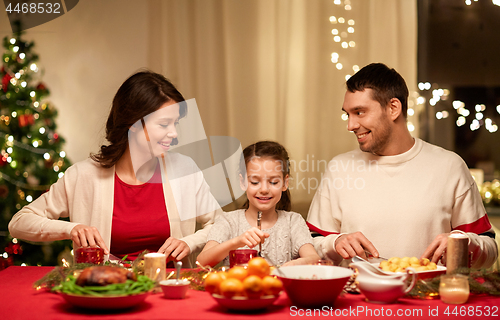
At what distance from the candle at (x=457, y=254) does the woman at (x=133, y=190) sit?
3.56 ft

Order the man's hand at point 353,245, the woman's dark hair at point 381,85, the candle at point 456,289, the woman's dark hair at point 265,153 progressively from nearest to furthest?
the candle at point 456,289 < the man's hand at point 353,245 < the woman's dark hair at point 265,153 < the woman's dark hair at point 381,85

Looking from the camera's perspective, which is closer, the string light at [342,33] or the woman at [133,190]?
the woman at [133,190]

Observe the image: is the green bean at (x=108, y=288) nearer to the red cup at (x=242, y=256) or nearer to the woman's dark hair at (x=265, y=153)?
the red cup at (x=242, y=256)

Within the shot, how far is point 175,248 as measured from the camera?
1862mm

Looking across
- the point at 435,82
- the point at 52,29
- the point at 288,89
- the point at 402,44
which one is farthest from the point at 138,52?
the point at 435,82

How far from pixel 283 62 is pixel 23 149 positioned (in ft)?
7.38

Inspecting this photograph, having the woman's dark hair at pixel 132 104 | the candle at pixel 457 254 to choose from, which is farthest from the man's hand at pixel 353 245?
the woman's dark hair at pixel 132 104

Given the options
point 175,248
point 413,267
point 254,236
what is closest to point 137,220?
point 175,248

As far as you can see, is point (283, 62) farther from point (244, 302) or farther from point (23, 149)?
point (244, 302)

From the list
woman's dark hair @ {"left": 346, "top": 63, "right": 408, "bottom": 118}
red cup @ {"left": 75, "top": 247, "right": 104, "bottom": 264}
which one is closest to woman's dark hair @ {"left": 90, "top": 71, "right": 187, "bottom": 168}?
red cup @ {"left": 75, "top": 247, "right": 104, "bottom": 264}

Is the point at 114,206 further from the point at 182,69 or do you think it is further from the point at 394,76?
the point at 182,69

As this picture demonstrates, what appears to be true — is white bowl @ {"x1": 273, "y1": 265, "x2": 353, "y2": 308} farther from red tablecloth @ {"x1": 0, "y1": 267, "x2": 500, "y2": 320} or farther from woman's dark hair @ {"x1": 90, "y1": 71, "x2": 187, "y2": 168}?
woman's dark hair @ {"x1": 90, "y1": 71, "x2": 187, "y2": 168}

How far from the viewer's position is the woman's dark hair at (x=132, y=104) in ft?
7.13

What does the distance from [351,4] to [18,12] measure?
2.85 meters
